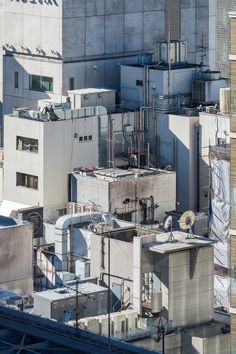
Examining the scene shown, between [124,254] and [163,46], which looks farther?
[163,46]

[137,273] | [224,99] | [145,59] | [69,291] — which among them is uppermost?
[145,59]

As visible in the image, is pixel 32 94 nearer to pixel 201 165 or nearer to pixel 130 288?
pixel 201 165

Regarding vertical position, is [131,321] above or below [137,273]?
below

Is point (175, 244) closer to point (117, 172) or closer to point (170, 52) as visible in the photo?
point (117, 172)

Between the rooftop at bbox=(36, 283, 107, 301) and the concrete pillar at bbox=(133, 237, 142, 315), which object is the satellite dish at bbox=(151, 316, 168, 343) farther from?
the rooftop at bbox=(36, 283, 107, 301)

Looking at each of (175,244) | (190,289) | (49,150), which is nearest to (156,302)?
(190,289)

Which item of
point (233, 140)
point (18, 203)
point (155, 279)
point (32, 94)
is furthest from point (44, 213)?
point (233, 140)
